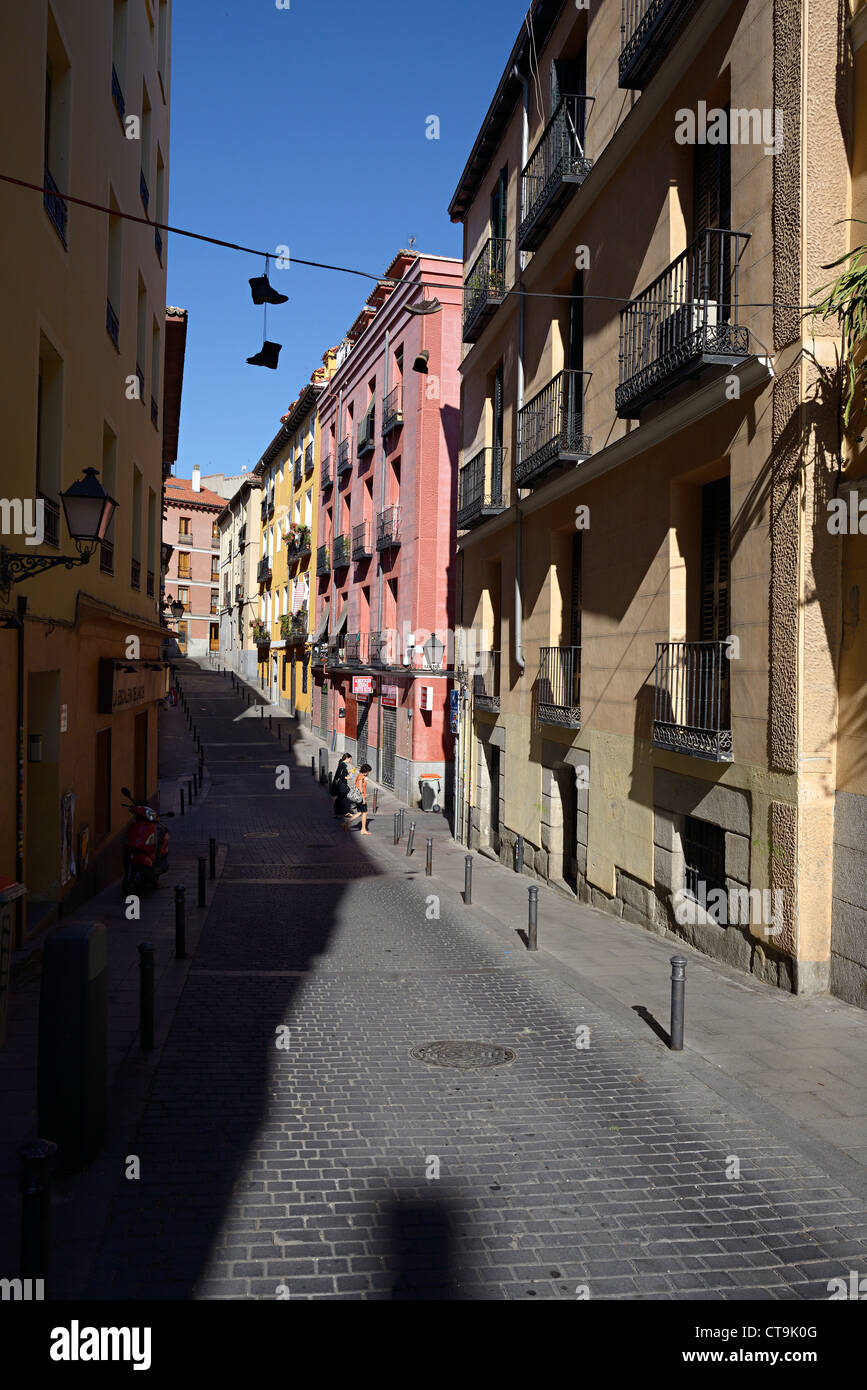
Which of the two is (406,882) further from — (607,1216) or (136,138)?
(136,138)

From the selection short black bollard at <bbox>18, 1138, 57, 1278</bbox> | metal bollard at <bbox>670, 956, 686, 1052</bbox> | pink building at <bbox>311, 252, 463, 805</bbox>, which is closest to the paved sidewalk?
metal bollard at <bbox>670, 956, 686, 1052</bbox>

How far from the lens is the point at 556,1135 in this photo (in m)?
6.34

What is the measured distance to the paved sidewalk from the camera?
6.78 metres

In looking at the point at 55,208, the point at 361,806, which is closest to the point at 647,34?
the point at 55,208

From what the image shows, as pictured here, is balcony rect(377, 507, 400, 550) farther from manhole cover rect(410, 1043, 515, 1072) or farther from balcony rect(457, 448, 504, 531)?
A: manhole cover rect(410, 1043, 515, 1072)

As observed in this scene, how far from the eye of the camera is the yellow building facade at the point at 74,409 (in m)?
9.49

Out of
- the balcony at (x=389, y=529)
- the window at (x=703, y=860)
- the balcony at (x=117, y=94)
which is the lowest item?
A: the window at (x=703, y=860)

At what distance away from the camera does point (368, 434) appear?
Result: 35875mm

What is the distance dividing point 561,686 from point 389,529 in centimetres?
1756

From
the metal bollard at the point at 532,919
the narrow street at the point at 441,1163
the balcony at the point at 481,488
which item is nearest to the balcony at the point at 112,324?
the balcony at the point at 481,488

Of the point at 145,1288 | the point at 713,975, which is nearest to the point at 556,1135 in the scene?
the point at 145,1288

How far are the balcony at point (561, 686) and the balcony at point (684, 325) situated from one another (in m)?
4.21

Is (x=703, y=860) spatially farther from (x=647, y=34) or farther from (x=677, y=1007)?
(x=647, y=34)

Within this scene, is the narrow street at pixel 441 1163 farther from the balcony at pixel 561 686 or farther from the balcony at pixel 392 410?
the balcony at pixel 392 410
